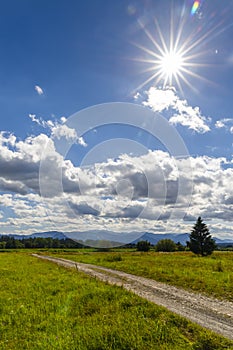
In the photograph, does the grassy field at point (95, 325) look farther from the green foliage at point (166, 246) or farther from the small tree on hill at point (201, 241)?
the green foliage at point (166, 246)

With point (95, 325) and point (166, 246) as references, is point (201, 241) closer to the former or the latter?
point (166, 246)

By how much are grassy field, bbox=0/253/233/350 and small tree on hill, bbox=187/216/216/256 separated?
5862 cm

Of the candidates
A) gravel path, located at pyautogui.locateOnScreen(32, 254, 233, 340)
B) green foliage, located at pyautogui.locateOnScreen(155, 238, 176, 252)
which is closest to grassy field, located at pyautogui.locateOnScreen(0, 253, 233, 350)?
gravel path, located at pyautogui.locateOnScreen(32, 254, 233, 340)

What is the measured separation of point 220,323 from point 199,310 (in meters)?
1.87

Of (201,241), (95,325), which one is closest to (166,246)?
(201,241)

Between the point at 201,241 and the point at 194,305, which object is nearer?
the point at 194,305

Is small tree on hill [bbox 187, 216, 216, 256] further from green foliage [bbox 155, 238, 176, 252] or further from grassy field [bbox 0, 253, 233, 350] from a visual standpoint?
grassy field [bbox 0, 253, 233, 350]

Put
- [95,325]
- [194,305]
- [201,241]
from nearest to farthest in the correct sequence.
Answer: [95,325]
[194,305]
[201,241]

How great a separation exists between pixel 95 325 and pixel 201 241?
64.2 m

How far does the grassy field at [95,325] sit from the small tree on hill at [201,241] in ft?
192

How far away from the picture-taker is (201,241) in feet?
228

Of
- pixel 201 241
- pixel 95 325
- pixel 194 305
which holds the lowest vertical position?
→ pixel 95 325

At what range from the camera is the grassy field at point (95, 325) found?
8.13 metres

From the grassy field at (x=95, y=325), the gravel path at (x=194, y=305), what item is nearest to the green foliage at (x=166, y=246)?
the gravel path at (x=194, y=305)
